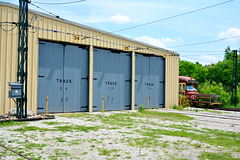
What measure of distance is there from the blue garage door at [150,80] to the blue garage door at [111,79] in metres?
1.02

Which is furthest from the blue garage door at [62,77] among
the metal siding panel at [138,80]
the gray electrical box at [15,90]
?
the metal siding panel at [138,80]

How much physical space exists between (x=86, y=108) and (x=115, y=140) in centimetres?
1035

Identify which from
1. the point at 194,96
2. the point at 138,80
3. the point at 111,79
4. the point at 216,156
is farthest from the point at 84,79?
the point at 194,96

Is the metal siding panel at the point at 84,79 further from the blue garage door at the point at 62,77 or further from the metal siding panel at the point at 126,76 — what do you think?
the metal siding panel at the point at 126,76

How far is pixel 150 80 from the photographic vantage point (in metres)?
23.2

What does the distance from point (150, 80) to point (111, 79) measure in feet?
15.4

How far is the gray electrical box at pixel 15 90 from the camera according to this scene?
38.9ft

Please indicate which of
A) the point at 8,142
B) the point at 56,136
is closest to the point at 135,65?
the point at 56,136

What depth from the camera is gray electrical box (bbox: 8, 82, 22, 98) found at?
1186 centimetres

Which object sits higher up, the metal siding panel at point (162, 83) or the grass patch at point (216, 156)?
the metal siding panel at point (162, 83)

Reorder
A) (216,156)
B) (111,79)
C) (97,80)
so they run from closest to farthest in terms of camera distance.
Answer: (216,156) → (97,80) → (111,79)

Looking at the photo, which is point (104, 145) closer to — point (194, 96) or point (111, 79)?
point (111, 79)

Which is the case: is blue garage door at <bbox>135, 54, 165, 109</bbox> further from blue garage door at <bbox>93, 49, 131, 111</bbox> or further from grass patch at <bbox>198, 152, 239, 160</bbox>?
grass patch at <bbox>198, 152, 239, 160</bbox>

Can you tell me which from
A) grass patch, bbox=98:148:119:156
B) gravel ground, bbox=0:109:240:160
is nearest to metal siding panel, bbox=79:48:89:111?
gravel ground, bbox=0:109:240:160
